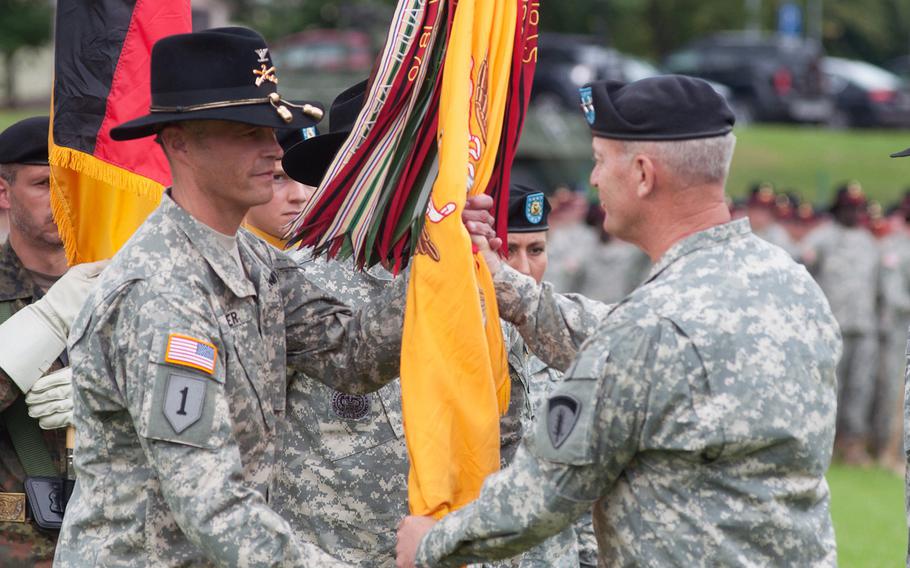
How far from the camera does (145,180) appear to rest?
17.4ft

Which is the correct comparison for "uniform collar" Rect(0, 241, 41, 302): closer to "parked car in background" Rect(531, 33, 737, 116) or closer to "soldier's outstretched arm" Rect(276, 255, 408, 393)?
"soldier's outstretched arm" Rect(276, 255, 408, 393)

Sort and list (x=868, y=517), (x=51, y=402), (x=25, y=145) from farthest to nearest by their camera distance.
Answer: (x=868, y=517), (x=25, y=145), (x=51, y=402)

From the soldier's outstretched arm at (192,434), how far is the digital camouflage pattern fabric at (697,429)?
2.00ft

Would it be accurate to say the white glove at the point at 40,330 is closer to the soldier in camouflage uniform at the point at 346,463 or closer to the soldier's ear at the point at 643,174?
the soldier in camouflage uniform at the point at 346,463

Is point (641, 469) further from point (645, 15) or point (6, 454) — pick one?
point (645, 15)

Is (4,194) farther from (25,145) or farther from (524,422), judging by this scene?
(524,422)

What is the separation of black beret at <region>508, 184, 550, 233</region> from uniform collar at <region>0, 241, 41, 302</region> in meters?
1.90

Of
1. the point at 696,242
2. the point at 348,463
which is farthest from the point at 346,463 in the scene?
the point at 696,242

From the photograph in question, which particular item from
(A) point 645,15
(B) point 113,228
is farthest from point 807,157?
(B) point 113,228

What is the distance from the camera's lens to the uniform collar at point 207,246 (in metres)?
3.99

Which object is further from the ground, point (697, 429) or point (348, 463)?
point (697, 429)

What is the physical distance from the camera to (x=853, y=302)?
15.6 metres

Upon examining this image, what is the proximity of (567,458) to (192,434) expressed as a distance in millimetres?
998

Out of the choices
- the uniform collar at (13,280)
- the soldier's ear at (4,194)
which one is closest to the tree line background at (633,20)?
the soldier's ear at (4,194)
